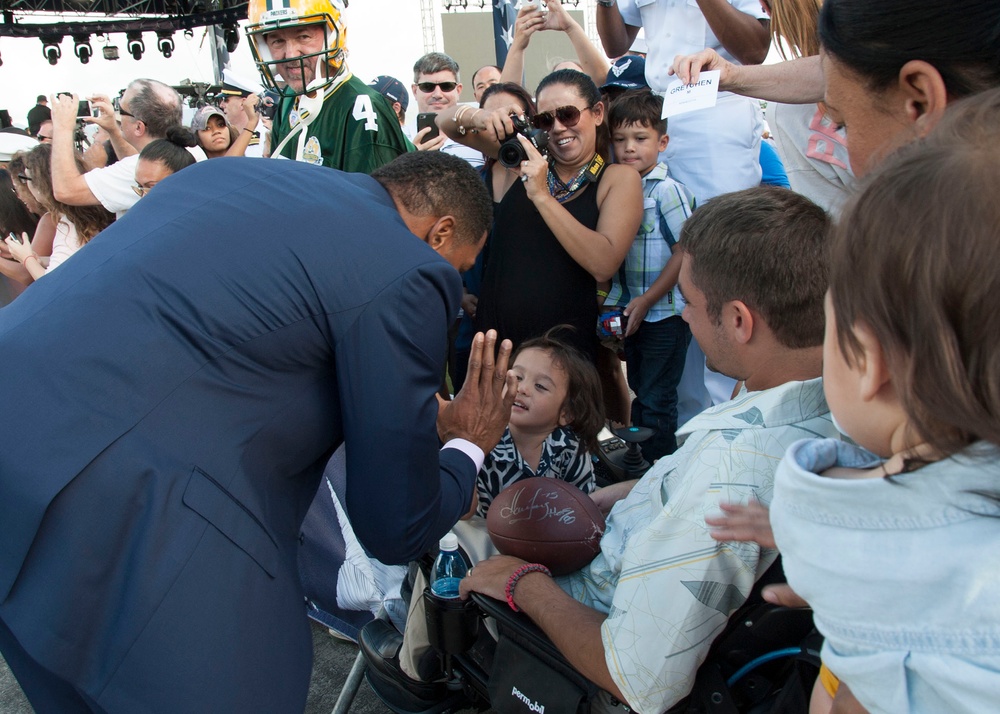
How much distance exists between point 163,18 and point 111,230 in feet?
68.2

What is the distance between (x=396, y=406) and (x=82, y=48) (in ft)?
72.2

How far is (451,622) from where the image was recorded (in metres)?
1.82

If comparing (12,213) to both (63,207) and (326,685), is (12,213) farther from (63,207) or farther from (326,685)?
(326,685)

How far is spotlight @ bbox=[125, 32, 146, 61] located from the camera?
19477mm

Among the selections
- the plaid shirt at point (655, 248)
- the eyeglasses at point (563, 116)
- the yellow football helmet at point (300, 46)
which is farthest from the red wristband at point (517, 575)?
the yellow football helmet at point (300, 46)

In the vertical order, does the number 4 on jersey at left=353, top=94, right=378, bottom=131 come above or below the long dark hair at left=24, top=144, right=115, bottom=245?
above

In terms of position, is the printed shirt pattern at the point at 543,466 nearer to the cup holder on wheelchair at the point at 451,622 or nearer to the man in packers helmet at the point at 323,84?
the cup holder on wheelchair at the point at 451,622

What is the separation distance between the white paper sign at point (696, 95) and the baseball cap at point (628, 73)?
4.82 feet

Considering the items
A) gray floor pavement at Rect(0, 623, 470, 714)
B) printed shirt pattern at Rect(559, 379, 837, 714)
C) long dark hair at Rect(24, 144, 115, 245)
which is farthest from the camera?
long dark hair at Rect(24, 144, 115, 245)

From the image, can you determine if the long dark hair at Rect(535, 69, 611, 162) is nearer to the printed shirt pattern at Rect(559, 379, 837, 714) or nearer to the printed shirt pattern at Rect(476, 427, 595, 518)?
the printed shirt pattern at Rect(476, 427, 595, 518)

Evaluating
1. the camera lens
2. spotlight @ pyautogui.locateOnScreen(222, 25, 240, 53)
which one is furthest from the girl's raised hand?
spotlight @ pyautogui.locateOnScreen(222, 25, 240, 53)

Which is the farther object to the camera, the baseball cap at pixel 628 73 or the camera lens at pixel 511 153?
the baseball cap at pixel 628 73

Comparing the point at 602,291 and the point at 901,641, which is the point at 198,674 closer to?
the point at 901,641

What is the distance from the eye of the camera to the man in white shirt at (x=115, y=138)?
4254mm
